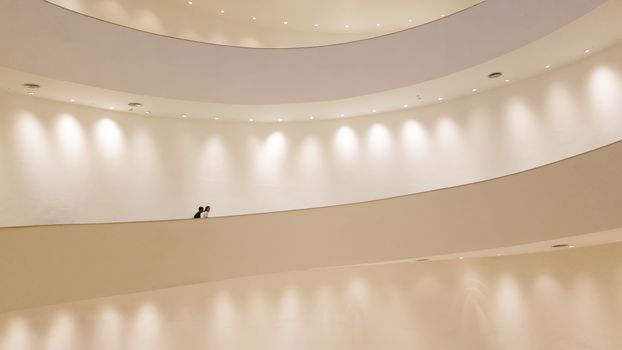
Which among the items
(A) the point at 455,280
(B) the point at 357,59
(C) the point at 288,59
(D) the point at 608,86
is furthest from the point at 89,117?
(D) the point at 608,86

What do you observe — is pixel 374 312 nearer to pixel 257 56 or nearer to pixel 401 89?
pixel 401 89

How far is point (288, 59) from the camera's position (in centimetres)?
1266

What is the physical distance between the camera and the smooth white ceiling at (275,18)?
13898 mm

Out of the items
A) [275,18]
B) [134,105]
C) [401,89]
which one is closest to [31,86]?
[134,105]

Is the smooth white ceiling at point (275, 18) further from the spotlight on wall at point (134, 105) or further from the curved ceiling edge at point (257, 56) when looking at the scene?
the curved ceiling edge at point (257, 56)

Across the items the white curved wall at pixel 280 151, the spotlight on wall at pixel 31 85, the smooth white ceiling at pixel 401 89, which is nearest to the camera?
the smooth white ceiling at pixel 401 89

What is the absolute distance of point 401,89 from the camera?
43.4 ft

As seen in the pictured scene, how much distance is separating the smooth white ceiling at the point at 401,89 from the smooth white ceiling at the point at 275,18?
2.26 metres

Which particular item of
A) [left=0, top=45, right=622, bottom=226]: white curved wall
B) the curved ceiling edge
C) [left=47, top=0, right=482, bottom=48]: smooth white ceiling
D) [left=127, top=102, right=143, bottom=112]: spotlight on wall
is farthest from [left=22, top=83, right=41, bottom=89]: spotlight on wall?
[left=47, top=0, right=482, bottom=48]: smooth white ceiling

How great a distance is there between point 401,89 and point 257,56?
3960 mm

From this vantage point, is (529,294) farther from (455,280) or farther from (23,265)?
(23,265)

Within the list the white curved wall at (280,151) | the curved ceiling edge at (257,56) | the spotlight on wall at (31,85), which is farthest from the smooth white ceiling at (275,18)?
the spotlight on wall at (31,85)

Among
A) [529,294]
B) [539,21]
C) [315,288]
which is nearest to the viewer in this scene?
[539,21]

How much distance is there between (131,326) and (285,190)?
5680 mm
